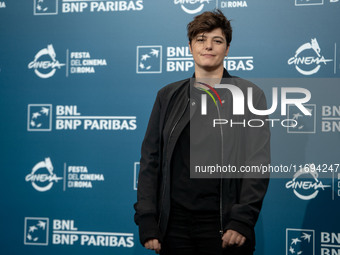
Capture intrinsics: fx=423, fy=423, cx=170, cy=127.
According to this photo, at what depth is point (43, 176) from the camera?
2.96 m

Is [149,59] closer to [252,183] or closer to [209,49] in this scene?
[209,49]

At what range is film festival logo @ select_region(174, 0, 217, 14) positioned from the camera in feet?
8.97

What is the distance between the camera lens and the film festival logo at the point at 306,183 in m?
2.56

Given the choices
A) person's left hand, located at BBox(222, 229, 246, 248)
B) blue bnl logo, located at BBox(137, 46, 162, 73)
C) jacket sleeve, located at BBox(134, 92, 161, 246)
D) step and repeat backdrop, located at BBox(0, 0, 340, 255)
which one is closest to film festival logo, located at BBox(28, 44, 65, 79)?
step and repeat backdrop, located at BBox(0, 0, 340, 255)

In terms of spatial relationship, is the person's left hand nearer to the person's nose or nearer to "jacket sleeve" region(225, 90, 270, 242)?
"jacket sleeve" region(225, 90, 270, 242)

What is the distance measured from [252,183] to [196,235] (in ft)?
1.01

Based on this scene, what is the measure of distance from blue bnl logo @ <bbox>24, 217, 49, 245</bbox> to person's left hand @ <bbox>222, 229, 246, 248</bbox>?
1.71 meters

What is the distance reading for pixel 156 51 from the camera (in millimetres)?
2805

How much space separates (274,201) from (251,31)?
1076mm

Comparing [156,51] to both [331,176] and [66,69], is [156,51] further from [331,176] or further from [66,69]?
[331,176]

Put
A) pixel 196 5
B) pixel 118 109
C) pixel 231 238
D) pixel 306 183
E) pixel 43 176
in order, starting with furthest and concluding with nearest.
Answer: pixel 43 176, pixel 118 109, pixel 196 5, pixel 306 183, pixel 231 238

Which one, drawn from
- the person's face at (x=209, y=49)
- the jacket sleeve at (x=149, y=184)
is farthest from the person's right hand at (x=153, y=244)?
the person's face at (x=209, y=49)

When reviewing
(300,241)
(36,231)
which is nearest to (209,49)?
(300,241)

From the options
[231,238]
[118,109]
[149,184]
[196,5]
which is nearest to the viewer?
[231,238]
